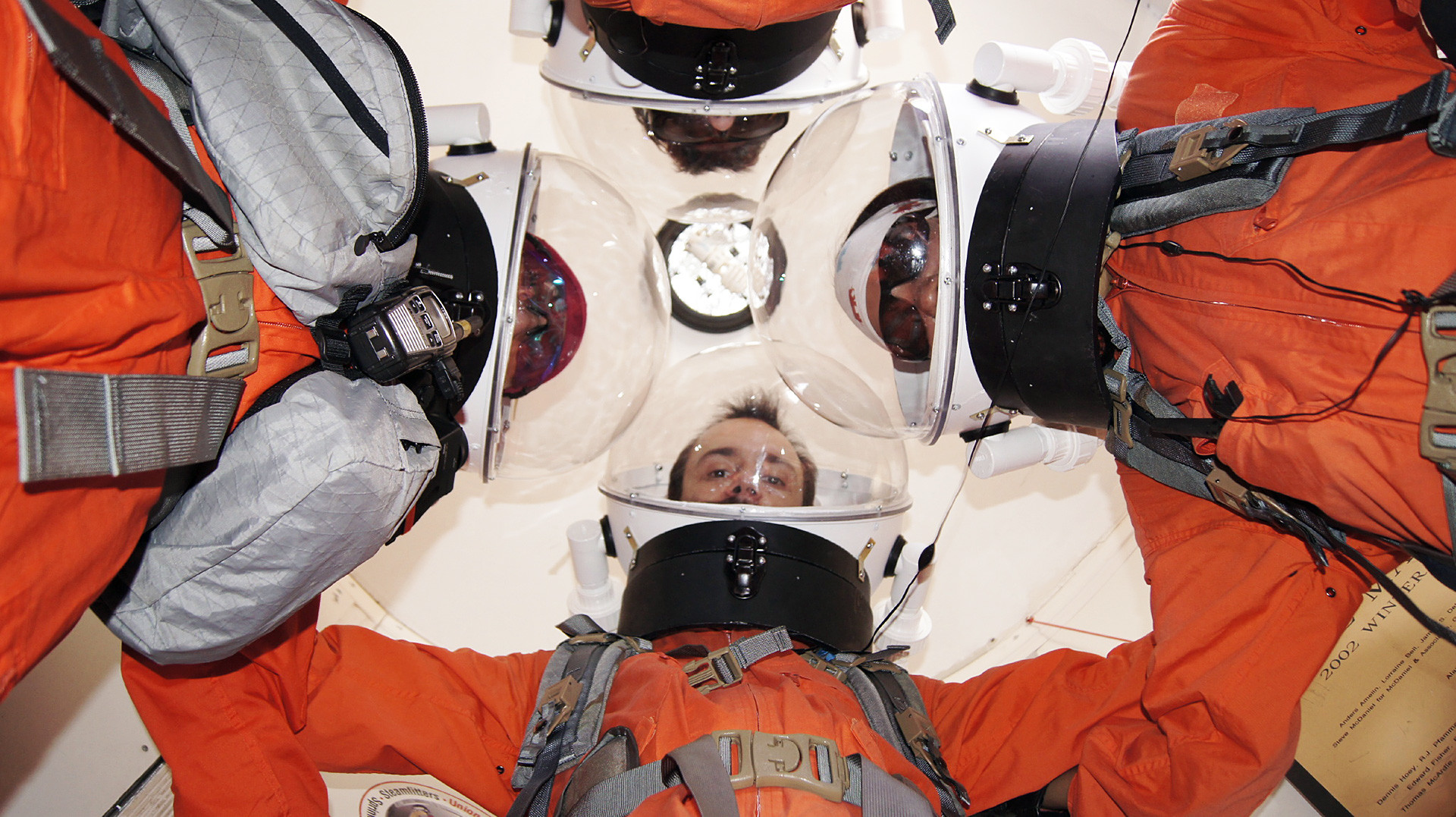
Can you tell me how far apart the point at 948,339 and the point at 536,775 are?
717 millimetres

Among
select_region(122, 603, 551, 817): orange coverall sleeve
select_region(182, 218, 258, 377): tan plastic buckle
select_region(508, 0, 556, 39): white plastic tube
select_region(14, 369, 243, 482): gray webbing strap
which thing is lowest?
select_region(122, 603, 551, 817): orange coverall sleeve

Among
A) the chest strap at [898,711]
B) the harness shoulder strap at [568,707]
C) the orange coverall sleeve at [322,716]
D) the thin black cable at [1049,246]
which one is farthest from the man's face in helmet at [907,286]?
the orange coverall sleeve at [322,716]

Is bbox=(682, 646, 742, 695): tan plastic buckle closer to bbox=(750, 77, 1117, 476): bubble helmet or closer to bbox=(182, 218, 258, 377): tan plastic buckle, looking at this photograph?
bbox=(750, 77, 1117, 476): bubble helmet

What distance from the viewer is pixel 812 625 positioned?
49.6 inches

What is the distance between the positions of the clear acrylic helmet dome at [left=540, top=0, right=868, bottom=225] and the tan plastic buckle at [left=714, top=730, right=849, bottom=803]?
38.9 inches

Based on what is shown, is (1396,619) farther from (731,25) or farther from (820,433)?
(731,25)

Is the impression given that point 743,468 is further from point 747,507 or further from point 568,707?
point 568,707

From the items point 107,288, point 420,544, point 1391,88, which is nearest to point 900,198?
point 1391,88

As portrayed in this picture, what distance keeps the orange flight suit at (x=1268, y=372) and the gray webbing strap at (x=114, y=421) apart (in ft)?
3.03

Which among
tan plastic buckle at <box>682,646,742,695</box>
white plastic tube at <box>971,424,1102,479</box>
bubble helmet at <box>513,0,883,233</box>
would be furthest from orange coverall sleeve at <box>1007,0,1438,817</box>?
bubble helmet at <box>513,0,883,233</box>

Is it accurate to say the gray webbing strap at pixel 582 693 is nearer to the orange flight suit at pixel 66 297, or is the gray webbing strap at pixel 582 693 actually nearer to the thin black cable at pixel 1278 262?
the orange flight suit at pixel 66 297

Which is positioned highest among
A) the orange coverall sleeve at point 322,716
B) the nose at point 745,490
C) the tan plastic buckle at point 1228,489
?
the tan plastic buckle at point 1228,489

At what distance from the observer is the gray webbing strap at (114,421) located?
570mm

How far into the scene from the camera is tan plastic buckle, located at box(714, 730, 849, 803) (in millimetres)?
903
